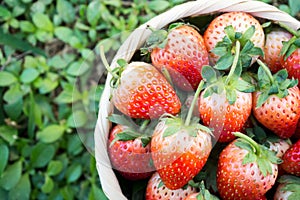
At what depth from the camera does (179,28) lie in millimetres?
870

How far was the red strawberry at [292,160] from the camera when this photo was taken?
838mm

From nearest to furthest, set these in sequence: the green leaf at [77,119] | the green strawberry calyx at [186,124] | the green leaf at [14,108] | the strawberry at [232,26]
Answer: the green strawberry calyx at [186,124], the strawberry at [232,26], the green leaf at [77,119], the green leaf at [14,108]

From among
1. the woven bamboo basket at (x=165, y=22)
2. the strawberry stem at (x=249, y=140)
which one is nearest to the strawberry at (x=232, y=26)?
the woven bamboo basket at (x=165, y=22)

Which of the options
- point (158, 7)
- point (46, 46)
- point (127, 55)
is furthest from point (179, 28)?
point (46, 46)

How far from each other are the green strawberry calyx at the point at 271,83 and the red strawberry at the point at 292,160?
9 centimetres

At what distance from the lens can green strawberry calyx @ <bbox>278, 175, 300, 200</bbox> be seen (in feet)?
2.72

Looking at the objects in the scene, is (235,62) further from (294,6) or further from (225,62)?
(294,6)

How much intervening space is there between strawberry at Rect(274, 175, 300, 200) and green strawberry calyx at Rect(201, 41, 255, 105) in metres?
0.15

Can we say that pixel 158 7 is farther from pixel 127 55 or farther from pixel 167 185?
pixel 167 185

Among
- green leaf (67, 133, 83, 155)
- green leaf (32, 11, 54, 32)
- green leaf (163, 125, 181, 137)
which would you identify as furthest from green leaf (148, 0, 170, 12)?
green leaf (163, 125, 181, 137)

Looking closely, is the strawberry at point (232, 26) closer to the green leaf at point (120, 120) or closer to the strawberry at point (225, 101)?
the strawberry at point (225, 101)

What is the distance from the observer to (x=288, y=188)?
2.77ft

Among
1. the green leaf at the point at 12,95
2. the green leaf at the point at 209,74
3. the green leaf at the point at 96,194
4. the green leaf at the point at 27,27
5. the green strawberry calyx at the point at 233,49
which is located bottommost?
the green leaf at the point at 96,194

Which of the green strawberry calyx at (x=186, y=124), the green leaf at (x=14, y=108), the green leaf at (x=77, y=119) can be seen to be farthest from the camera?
the green leaf at (x=14, y=108)
